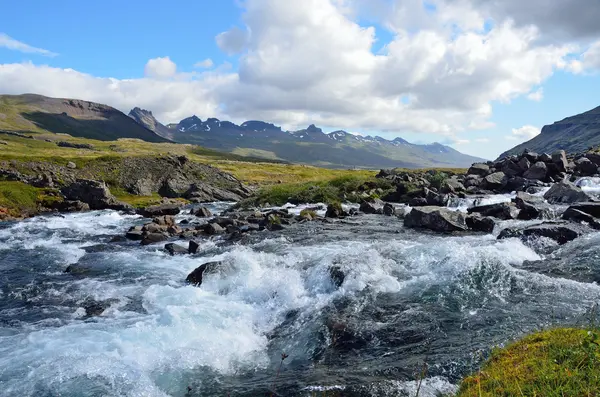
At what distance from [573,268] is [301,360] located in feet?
41.6

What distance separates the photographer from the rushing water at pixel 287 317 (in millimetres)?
10781

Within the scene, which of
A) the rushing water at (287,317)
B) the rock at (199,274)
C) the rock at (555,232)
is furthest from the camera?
the rock at (555,232)

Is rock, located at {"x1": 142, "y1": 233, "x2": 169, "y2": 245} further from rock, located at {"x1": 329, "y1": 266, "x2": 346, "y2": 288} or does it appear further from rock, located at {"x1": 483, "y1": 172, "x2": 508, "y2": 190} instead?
rock, located at {"x1": 483, "y1": 172, "x2": 508, "y2": 190}

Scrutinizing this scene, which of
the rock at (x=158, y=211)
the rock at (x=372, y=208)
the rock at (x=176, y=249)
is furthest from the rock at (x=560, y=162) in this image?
the rock at (x=176, y=249)

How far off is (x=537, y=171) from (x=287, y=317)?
47.0m

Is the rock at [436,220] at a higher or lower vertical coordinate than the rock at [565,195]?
lower

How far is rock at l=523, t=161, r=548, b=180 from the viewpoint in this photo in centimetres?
5066

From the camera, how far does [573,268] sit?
17.4m

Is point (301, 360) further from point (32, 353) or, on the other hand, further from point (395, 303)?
point (32, 353)

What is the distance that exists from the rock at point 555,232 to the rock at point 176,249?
19.5m

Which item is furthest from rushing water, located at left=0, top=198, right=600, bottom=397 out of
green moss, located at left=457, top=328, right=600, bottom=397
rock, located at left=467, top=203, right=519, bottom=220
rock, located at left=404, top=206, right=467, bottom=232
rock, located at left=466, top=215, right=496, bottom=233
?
rock, located at left=467, top=203, right=519, bottom=220

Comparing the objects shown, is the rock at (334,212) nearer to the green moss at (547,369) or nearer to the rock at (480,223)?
the rock at (480,223)

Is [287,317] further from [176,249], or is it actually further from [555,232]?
[555,232]

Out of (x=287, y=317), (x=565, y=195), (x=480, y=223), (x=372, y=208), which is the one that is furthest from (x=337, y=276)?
(x=565, y=195)
